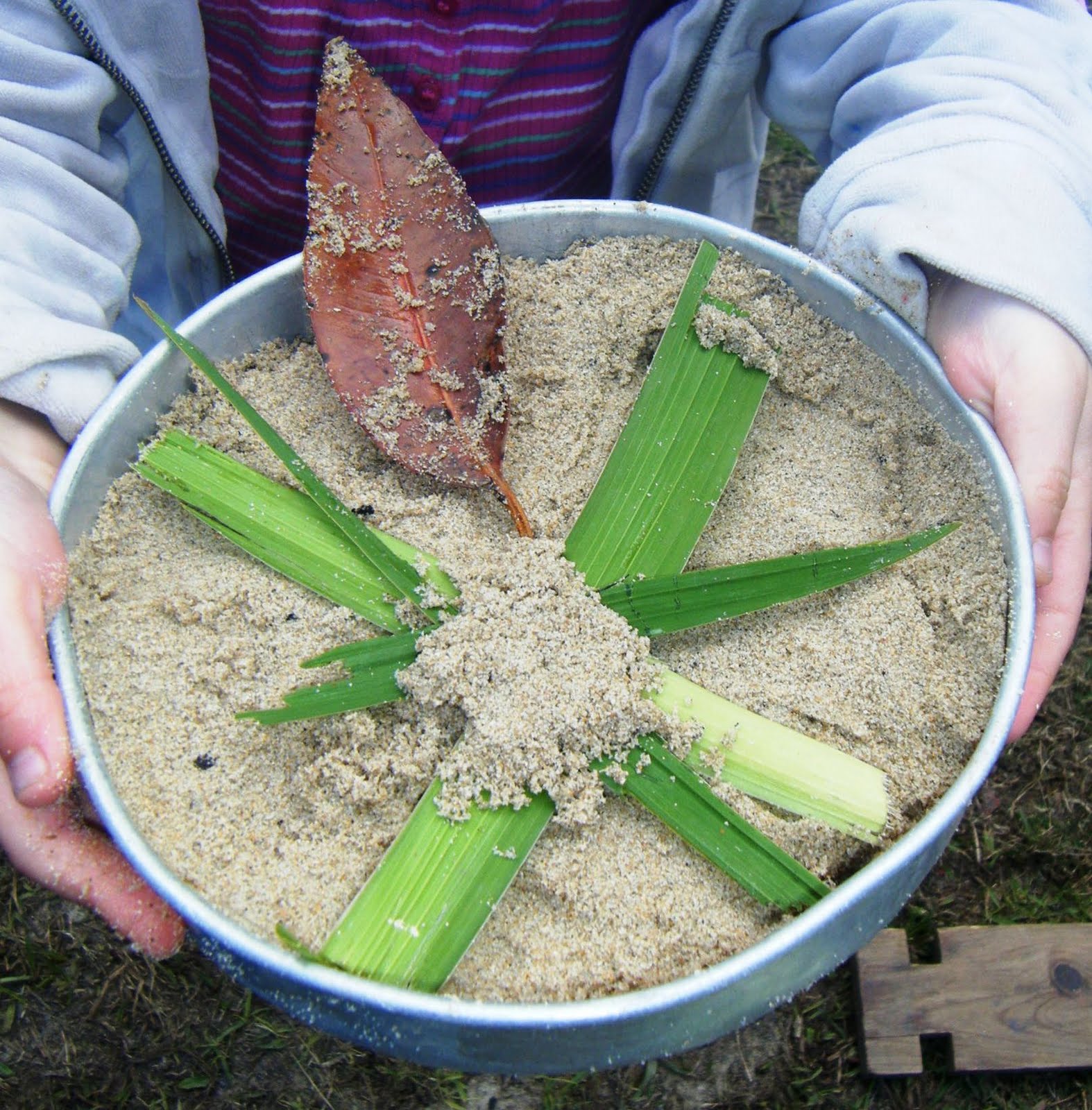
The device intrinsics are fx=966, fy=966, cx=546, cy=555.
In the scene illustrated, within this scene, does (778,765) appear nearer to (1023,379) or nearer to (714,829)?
(714,829)

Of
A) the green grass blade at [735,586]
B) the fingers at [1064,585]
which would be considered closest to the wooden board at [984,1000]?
the fingers at [1064,585]

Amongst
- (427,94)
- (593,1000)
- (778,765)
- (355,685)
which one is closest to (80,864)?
(355,685)

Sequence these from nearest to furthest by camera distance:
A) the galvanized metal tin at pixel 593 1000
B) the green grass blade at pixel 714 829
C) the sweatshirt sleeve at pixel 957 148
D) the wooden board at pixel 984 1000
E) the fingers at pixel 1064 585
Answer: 1. the galvanized metal tin at pixel 593 1000
2. the green grass blade at pixel 714 829
3. the sweatshirt sleeve at pixel 957 148
4. the fingers at pixel 1064 585
5. the wooden board at pixel 984 1000

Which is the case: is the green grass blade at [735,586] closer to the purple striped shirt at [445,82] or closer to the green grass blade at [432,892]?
the green grass blade at [432,892]

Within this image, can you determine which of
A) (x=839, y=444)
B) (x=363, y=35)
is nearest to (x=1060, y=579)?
(x=839, y=444)

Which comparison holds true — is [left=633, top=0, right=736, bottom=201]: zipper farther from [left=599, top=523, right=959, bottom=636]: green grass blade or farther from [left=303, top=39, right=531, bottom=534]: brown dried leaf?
[left=599, top=523, right=959, bottom=636]: green grass blade

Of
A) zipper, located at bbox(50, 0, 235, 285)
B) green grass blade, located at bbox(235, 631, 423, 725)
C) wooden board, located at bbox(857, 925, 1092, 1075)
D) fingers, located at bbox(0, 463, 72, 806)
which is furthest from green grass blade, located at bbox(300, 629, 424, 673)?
wooden board, located at bbox(857, 925, 1092, 1075)
